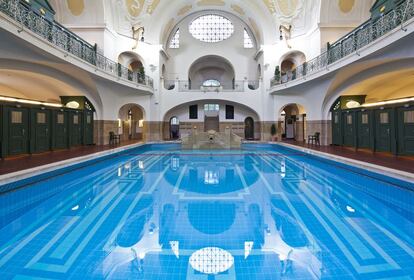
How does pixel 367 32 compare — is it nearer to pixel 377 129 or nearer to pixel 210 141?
pixel 377 129

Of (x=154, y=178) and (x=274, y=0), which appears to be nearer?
(x=154, y=178)

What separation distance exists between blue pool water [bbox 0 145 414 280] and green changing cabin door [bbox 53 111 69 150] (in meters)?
5.28

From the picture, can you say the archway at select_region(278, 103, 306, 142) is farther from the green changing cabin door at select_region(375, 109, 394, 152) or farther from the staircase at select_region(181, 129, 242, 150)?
the green changing cabin door at select_region(375, 109, 394, 152)

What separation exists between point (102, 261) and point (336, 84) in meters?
12.8

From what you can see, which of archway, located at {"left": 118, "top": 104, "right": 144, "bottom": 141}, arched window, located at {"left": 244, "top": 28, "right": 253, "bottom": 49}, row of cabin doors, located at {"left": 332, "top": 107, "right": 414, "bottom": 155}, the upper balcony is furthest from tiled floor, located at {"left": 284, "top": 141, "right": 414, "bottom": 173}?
arched window, located at {"left": 244, "top": 28, "right": 253, "bottom": 49}

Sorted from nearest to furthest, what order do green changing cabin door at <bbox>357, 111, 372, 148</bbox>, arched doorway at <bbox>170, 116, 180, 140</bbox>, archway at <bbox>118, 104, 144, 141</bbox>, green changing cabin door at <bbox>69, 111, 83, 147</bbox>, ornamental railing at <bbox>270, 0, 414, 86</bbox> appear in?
ornamental railing at <bbox>270, 0, 414, 86</bbox>, green changing cabin door at <bbox>357, 111, 372, 148</bbox>, green changing cabin door at <bbox>69, 111, 83, 147</bbox>, archway at <bbox>118, 104, 144, 141</bbox>, arched doorway at <bbox>170, 116, 180, 140</bbox>

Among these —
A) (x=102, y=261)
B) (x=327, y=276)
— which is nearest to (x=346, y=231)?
(x=327, y=276)

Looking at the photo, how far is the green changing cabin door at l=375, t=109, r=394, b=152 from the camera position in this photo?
9.74 m

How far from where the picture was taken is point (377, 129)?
10.6m

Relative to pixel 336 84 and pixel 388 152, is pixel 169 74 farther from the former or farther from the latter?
pixel 388 152

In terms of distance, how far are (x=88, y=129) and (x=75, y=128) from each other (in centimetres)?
→ 108

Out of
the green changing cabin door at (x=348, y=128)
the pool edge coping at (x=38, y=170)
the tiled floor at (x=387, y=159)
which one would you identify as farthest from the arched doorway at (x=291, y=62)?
the pool edge coping at (x=38, y=170)

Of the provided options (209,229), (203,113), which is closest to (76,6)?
(203,113)

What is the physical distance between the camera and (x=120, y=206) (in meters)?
4.96
